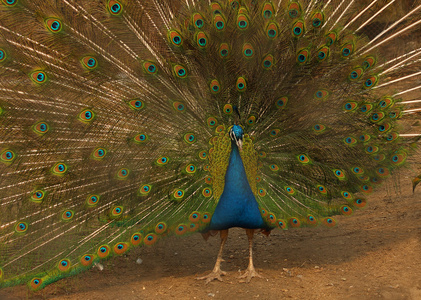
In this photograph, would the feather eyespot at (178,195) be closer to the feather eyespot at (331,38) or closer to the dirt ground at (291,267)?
the dirt ground at (291,267)

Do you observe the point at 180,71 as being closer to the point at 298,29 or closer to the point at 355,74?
the point at 298,29

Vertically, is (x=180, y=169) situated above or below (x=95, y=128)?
below

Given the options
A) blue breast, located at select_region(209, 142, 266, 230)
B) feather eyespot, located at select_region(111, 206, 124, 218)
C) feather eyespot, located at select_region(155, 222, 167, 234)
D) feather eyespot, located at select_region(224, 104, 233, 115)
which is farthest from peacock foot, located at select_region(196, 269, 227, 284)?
feather eyespot, located at select_region(224, 104, 233, 115)

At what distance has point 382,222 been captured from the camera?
507cm

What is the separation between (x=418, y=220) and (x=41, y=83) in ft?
14.3

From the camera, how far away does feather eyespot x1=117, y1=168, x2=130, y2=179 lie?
3912 mm

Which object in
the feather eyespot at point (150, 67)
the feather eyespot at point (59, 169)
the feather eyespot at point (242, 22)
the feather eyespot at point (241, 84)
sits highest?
the feather eyespot at point (242, 22)

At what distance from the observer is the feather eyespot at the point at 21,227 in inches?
Answer: 149

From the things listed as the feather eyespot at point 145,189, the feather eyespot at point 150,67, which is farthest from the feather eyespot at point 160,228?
the feather eyespot at point 150,67

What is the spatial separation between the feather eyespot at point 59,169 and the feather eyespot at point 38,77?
0.75 meters

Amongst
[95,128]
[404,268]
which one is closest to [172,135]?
[95,128]

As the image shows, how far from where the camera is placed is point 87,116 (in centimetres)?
381

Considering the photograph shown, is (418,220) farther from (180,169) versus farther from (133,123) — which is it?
(133,123)

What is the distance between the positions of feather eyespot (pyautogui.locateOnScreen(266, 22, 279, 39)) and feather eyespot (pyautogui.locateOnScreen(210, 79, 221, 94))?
628 millimetres
